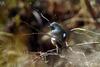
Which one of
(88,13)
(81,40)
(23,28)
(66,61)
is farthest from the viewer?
(88,13)

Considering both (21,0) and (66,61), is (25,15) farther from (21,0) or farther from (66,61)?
(66,61)

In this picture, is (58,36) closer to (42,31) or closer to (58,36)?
(58,36)

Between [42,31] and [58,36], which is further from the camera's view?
[42,31]

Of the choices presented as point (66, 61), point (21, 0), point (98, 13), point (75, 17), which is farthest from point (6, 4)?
point (66, 61)

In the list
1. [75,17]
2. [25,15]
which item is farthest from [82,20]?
[25,15]

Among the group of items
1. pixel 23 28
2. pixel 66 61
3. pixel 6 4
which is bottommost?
pixel 66 61

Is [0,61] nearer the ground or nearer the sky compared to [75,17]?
nearer the ground

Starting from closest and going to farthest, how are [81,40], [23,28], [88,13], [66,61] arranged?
[66,61]
[81,40]
[23,28]
[88,13]

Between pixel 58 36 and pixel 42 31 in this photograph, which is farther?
pixel 42 31

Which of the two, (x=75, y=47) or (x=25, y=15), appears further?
(x=25, y=15)

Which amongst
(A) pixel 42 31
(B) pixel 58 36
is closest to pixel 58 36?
(B) pixel 58 36
